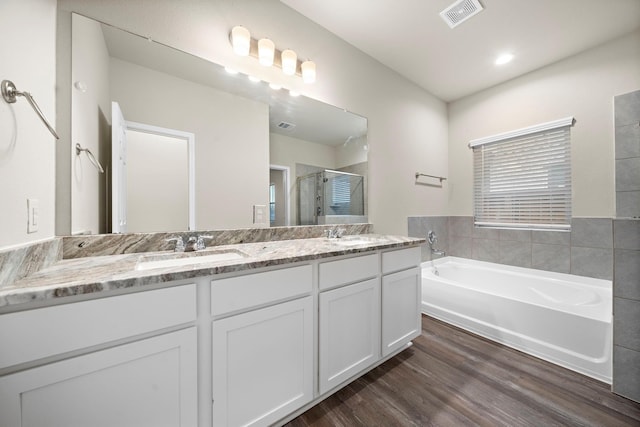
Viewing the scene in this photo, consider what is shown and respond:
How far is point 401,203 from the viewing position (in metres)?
2.62

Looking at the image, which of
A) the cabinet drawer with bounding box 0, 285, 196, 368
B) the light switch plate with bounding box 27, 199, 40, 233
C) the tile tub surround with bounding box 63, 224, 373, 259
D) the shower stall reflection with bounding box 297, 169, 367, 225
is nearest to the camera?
the cabinet drawer with bounding box 0, 285, 196, 368

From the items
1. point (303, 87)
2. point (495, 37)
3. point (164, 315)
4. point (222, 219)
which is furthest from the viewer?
point (495, 37)

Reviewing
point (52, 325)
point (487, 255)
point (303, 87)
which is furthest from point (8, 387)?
point (487, 255)

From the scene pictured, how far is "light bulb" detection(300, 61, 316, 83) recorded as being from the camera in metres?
1.80

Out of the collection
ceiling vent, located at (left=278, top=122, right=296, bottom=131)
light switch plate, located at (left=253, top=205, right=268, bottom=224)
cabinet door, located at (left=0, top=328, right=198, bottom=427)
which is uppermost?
ceiling vent, located at (left=278, top=122, right=296, bottom=131)

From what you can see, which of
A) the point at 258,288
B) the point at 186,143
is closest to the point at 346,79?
the point at 186,143

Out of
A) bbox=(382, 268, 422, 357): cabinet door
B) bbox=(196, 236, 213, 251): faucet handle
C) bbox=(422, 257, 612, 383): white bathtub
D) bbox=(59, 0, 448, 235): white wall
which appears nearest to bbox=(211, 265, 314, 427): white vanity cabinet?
bbox=(196, 236, 213, 251): faucet handle

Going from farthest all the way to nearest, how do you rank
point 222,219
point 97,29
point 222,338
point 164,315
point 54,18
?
point 222,219
point 97,29
point 54,18
point 222,338
point 164,315

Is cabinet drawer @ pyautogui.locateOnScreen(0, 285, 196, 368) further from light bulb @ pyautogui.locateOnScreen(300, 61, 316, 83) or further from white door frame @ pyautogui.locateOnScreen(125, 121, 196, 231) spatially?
light bulb @ pyautogui.locateOnScreen(300, 61, 316, 83)

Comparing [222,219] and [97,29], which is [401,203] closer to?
[222,219]

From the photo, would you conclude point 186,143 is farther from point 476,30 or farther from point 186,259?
point 476,30

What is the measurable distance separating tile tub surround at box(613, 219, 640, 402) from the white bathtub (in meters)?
0.14

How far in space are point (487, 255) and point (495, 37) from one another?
7.25 feet

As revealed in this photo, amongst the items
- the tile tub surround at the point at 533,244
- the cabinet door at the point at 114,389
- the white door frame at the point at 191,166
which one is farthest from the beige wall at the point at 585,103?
the cabinet door at the point at 114,389
